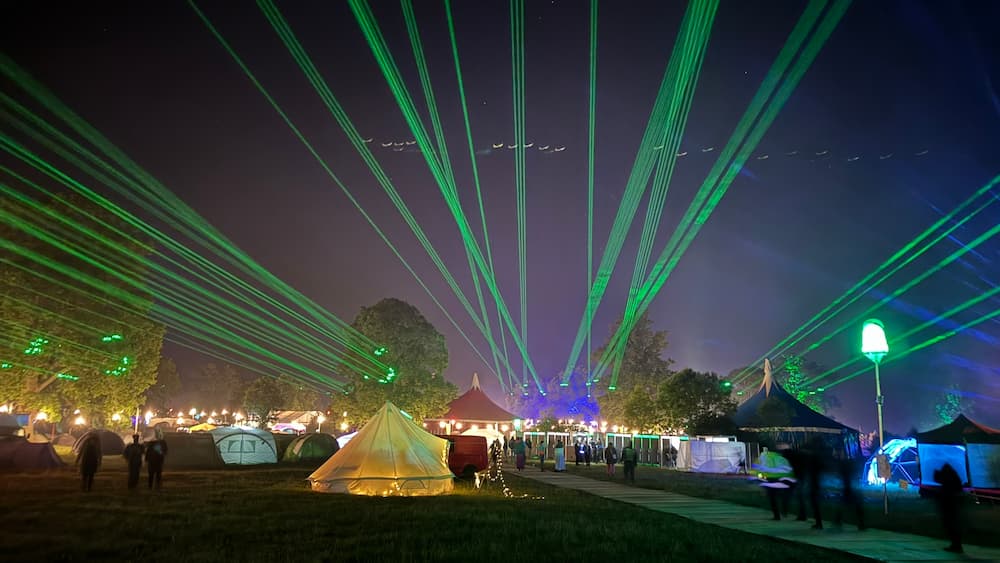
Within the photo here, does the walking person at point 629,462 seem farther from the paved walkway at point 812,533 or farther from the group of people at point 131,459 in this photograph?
the group of people at point 131,459

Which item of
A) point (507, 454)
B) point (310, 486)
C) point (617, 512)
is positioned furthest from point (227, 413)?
point (617, 512)

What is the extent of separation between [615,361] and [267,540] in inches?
2528

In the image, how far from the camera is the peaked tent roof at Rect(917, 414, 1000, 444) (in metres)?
19.8

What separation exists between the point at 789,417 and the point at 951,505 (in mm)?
22532

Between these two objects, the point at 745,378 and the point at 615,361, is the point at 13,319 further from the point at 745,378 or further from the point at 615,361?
the point at 745,378

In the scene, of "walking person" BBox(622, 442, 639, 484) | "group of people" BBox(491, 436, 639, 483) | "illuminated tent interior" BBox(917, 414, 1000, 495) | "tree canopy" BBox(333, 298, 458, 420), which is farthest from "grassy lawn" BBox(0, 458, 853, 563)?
"tree canopy" BBox(333, 298, 458, 420)

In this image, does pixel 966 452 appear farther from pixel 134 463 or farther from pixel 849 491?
pixel 134 463

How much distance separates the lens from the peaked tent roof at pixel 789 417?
31.4m

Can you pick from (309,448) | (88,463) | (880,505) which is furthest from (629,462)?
(88,463)

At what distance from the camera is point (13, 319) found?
26734 millimetres

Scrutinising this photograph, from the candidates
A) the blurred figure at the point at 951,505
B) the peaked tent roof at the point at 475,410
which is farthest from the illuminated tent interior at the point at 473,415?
the blurred figure at the point at 951,505

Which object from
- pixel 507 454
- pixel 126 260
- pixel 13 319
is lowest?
pixel 507 454

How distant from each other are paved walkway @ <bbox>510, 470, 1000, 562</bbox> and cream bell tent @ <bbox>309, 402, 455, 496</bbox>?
560cm

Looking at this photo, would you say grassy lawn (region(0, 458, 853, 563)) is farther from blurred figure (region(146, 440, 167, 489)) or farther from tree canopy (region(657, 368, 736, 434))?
tree canopy (region(657, 368, 736, 434))
